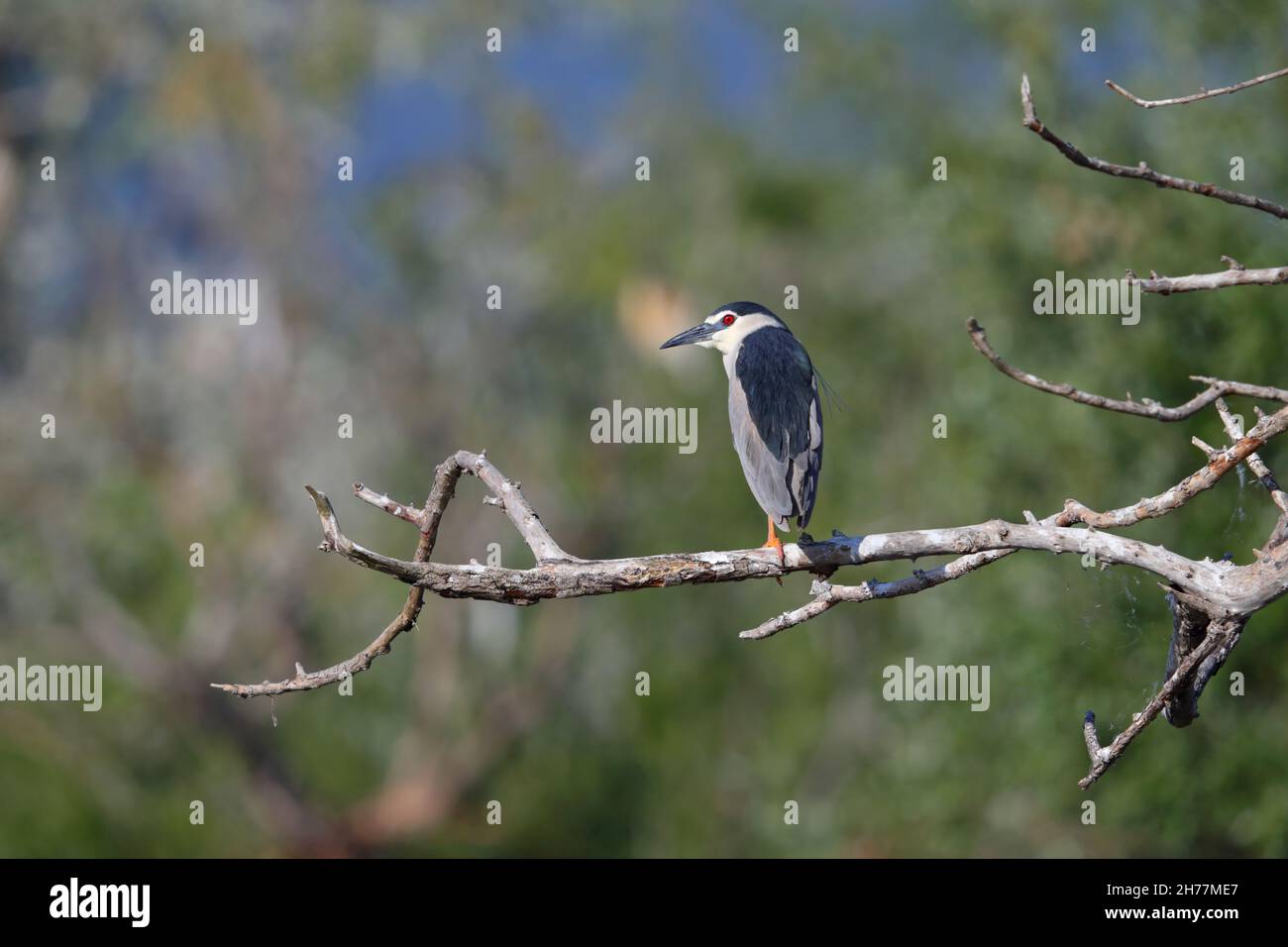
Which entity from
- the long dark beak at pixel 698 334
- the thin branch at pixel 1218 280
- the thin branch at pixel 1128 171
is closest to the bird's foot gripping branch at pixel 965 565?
the thin branch at pixel 1218 280

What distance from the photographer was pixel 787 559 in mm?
4352

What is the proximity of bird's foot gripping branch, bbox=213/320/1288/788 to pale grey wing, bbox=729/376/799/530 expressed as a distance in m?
1.17

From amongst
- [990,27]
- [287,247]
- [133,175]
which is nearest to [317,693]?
[287,247]

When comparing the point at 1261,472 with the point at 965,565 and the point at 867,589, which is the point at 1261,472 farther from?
the point at 867,589

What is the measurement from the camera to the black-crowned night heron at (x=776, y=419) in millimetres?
5738

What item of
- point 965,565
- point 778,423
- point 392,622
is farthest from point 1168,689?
point 778,423


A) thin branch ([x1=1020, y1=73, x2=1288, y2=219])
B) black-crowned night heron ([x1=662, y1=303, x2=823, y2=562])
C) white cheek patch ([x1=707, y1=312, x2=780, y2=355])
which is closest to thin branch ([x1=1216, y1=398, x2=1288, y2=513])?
thin branch ([x1=1020, y1=73, x2=1288, y2=219])

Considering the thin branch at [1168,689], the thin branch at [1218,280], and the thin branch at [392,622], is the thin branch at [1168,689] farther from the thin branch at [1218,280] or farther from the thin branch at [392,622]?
the thin branch at [392,622]

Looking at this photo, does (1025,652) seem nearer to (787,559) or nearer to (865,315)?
(787,559)

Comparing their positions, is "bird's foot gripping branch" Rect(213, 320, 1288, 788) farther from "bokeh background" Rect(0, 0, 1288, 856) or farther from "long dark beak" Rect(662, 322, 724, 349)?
"bokeh background" Rect(0, 0, 1288, 856)

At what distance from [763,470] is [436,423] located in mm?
14882

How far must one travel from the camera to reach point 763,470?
5848 millimetres

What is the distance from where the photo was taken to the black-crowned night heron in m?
5.74
